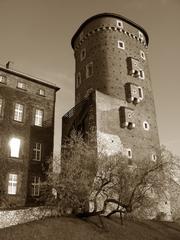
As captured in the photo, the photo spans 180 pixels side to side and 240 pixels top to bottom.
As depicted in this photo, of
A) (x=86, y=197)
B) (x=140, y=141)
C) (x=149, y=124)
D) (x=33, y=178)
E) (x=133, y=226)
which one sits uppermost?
(x=149, y=124)

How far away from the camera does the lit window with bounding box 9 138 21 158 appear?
23641 millimetres

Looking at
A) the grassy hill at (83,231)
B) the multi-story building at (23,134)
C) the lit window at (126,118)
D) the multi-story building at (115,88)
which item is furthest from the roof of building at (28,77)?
the grassy hill at (83,231)

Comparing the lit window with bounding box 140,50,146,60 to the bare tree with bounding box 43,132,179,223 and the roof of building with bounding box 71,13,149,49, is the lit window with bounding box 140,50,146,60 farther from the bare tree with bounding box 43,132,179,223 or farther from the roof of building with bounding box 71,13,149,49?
the bare tree with bounding box 43,132,179,223

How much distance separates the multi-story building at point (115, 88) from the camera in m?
28.6

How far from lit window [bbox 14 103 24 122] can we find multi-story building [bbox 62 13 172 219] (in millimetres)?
6671

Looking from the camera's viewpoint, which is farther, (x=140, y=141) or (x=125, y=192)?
(x=140, y=141)

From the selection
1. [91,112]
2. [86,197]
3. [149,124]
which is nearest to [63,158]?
[86,197]

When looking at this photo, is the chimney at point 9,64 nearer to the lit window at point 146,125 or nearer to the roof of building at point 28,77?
the roof of building at point 28,77

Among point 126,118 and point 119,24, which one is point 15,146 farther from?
point 119,24

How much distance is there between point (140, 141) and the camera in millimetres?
30328

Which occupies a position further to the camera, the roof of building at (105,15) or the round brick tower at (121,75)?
the roof of building at (105,15)

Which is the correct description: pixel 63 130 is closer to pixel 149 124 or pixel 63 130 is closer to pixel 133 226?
pixel 149 124

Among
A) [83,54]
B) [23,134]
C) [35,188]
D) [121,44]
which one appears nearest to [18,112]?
[23,134]

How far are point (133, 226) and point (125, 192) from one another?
3.08 meters
